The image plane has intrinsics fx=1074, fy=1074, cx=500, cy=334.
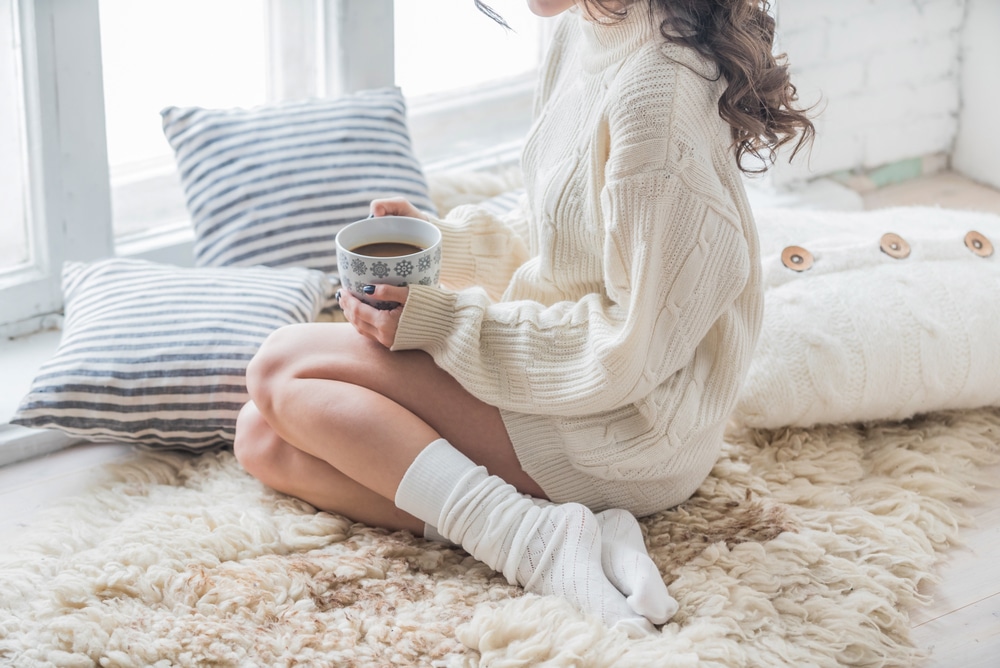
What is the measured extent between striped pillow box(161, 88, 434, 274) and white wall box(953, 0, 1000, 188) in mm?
1336

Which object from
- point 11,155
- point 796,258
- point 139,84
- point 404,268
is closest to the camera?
point 404,268

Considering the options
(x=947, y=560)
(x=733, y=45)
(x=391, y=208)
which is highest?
(x=733, y=45)

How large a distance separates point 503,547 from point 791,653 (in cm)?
32

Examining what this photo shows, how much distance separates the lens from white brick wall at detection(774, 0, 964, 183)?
2229mm

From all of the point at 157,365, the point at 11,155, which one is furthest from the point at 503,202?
the point at 11,155

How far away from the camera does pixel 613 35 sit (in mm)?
1155

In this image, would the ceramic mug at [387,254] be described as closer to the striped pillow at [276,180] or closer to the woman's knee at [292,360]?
the woman's knee at [292,360]

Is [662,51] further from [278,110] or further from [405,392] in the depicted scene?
[278,110]

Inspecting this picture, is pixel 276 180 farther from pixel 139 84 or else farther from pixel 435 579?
pixel 435 579

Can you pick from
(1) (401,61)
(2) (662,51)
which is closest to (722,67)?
(2) (662,51)

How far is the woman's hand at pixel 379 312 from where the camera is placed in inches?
46.3

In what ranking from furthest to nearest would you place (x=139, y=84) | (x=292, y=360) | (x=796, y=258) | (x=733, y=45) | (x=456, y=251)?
(x=139, y=84)
(x=796, y=258)
(x=456, y=251)
(x=292, y=360)
(x=733, y=45)

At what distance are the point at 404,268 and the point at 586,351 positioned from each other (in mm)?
219

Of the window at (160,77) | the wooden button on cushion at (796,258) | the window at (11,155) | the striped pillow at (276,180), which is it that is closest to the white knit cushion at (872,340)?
the wooden button on cushion at (796,258)
